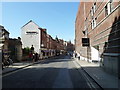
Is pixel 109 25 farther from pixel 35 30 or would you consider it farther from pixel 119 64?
pixel 35 30

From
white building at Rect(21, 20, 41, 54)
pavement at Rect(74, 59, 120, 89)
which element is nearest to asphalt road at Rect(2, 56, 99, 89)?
pavement at Rect(74, 59, 120, 89)

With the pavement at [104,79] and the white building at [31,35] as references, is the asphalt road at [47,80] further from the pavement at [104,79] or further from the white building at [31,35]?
the white building at [31,35]

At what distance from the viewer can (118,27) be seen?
12.2m

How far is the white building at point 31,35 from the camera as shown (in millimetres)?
50909

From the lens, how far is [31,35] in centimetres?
5156

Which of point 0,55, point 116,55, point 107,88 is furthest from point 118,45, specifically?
point 0,55

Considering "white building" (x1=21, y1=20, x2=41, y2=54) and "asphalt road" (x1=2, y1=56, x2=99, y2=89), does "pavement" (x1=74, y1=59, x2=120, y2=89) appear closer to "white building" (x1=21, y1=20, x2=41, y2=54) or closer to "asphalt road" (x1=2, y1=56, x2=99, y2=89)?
"asphalt road" (x1=2, y1=56, x2=99, y2=89)

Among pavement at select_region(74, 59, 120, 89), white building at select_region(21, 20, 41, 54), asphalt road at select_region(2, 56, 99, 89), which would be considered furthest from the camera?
white building at select_region(21, 20, 41, 54)

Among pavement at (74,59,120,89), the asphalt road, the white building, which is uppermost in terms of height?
the white building

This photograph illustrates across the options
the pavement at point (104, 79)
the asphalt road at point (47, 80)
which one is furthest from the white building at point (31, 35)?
the pavement at point (104, 79)

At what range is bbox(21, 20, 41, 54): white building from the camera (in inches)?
2004

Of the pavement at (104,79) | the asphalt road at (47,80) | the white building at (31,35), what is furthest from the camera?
the white building at (31,35)

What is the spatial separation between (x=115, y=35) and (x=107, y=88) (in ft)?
19.1

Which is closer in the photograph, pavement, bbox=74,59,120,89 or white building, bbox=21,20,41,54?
pavement, bbox=74,59,120,89
